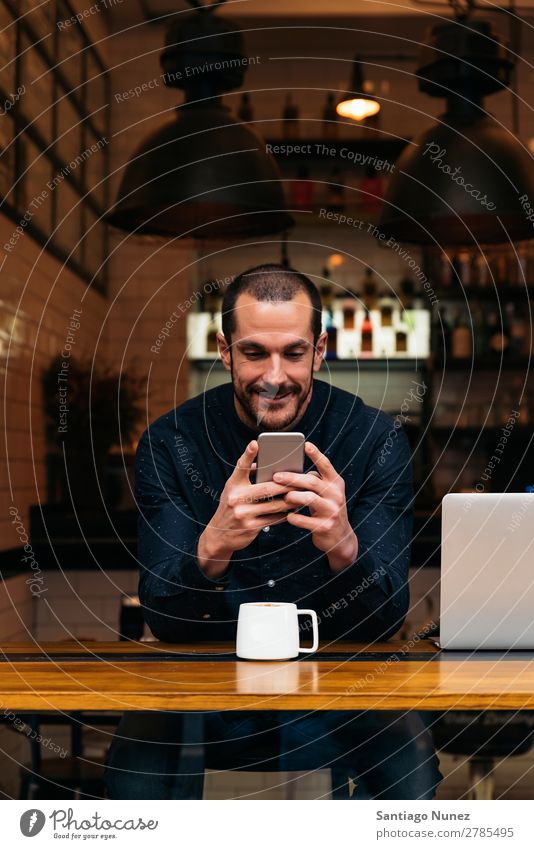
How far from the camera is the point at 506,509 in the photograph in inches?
69.9

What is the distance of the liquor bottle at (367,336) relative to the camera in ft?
16.6

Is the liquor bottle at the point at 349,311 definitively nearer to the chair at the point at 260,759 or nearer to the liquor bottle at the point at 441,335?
the liquor bottle at the point at 441,335

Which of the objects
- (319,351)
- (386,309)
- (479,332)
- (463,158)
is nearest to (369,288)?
(386,309)

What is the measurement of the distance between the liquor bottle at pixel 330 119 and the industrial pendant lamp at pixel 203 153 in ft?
6.81

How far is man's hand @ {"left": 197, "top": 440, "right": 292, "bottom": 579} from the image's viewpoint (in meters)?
1.87

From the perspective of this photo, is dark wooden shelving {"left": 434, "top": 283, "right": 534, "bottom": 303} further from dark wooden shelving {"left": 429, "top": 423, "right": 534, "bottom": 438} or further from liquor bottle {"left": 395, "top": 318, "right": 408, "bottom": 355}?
dark wooden shelving {"left": 429, "top": 423, "right": 534, "bottom": 438}

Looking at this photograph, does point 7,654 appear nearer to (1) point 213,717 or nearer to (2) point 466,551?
(1) point 213,717

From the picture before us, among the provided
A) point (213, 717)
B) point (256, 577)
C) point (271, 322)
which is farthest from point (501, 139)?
point (213, 717)

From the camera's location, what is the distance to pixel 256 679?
5.23 feet

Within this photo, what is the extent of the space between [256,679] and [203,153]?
5.68 ft

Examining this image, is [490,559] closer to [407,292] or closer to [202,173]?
[202,173]

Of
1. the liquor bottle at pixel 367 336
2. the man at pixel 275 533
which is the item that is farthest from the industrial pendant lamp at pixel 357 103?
the man at pixel 275 533

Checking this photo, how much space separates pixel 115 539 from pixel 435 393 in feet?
6.14
